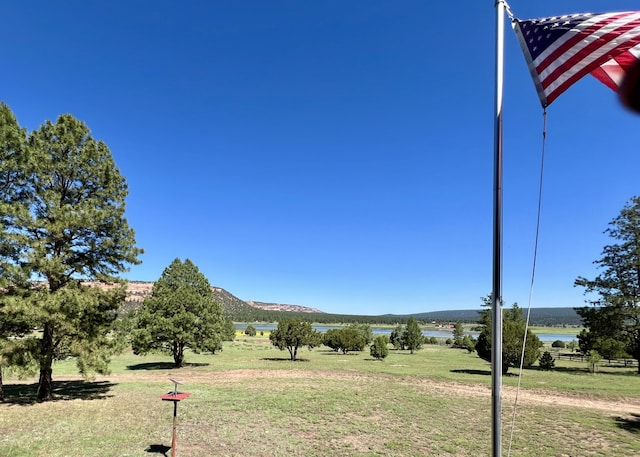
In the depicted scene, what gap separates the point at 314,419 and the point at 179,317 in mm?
19367

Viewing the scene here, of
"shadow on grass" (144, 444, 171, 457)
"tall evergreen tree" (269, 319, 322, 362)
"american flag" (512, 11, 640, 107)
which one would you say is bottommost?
"tall evergreen tree" (269, 319, 322, 362)

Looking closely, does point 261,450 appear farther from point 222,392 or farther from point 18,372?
point 18,372

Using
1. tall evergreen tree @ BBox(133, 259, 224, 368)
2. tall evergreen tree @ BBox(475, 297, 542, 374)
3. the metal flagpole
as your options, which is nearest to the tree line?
tall evergreen tree @ BBox(133, 259, 224, 368)

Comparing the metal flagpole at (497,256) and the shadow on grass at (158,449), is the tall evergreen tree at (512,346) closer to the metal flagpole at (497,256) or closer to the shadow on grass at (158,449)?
the shadow on grass at (158,449)

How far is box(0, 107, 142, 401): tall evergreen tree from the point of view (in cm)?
1473

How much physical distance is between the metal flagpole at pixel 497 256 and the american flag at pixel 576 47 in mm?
492

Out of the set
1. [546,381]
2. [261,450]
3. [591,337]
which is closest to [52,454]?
[261,450]

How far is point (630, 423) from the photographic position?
13961 mm

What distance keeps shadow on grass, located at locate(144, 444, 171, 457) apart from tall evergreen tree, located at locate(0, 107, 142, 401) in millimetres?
7149

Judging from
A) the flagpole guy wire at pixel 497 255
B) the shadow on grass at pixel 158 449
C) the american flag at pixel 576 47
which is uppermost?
the american flag at pixel 576 47

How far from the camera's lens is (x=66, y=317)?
14.9m

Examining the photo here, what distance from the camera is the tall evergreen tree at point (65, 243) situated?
14.7 m

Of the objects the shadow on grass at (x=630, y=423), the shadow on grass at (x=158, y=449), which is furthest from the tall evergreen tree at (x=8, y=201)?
the shadow on grass at (x=630, y=423)

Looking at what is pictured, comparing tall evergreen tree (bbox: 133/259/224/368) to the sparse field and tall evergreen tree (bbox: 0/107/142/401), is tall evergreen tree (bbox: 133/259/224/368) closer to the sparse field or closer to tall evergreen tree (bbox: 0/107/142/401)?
the sparse field
